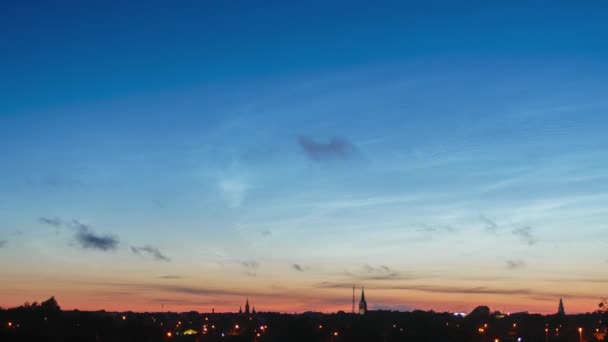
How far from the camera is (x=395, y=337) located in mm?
186375

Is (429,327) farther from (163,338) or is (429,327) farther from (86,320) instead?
(86,320)

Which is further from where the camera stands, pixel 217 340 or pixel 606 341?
pixel 217 340

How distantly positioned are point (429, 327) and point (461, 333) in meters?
10.4

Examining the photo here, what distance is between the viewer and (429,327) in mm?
191250

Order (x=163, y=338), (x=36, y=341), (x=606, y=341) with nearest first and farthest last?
(x=606, y=341), (x=36, y=341), (x=163, y=338)

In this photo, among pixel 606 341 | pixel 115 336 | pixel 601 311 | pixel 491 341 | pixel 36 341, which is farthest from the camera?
pixel 491 341

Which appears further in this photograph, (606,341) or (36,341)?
(36,341)

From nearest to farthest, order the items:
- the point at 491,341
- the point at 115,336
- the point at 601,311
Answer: the point at 601,311 < the point at 115,336 < the point at 491,341

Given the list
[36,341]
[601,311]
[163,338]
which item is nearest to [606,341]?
[601,311]

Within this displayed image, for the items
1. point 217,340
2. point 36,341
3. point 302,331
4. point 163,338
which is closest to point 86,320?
point 163,338

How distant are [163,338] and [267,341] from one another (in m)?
22.5

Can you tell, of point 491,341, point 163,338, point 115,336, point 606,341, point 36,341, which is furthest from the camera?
point 491,341

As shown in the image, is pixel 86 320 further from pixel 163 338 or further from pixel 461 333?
pixel 461 333

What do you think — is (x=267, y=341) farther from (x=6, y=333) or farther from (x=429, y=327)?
(x=6, y=333)
